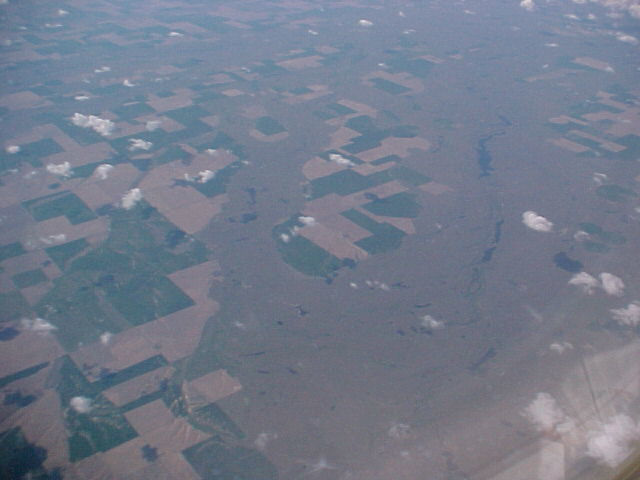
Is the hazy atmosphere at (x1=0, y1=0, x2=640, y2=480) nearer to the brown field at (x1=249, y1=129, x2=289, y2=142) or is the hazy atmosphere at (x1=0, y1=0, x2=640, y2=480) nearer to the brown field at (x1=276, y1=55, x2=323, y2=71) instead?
the brown field at (x1=249, y1=129, x2=289, y2=142)

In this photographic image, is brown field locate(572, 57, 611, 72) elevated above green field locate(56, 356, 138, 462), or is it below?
above

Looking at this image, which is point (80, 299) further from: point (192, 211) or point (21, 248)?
point (192, 211)

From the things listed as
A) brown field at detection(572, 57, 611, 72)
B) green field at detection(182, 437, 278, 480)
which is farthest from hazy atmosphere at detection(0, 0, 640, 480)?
brown field at detection(572, 57, 611, 72)

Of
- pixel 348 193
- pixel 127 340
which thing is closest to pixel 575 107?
pixel 348 193

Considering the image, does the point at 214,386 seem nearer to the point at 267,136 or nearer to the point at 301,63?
the point at 267,136

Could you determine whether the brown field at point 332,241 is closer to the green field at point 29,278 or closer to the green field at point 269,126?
the green field at point 29,278

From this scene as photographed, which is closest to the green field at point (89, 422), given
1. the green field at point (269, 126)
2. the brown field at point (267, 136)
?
the brown field at point (267, 136)

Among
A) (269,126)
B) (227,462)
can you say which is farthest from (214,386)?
(269,126)

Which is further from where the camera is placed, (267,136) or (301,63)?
(301,63)
